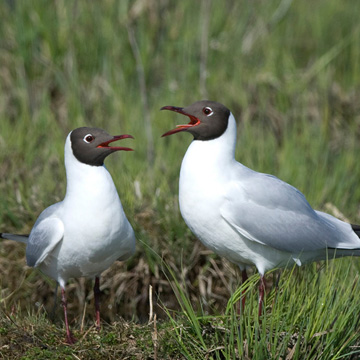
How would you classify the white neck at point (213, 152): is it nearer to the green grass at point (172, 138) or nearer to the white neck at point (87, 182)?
the white neck at point (87, 182)

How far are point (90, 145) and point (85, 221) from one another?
40 cm

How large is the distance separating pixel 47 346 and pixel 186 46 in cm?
402

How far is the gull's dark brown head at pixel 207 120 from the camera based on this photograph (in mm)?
3645

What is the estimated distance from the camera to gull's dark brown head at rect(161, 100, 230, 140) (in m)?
3.64

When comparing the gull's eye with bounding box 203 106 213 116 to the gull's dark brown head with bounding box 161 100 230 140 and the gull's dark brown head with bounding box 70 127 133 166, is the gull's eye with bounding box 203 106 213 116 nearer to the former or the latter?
the gull's dark brown head with bounding box 161 100 230 140

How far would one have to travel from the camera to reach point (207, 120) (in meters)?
3.65

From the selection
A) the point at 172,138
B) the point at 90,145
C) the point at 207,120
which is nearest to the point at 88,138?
the point at 90,145

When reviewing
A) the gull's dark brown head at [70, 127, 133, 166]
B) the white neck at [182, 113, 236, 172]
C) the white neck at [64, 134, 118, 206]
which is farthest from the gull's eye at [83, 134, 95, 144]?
the white neck at [182, 113, 236, 172]

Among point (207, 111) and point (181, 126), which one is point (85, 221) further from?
point (207, 111)

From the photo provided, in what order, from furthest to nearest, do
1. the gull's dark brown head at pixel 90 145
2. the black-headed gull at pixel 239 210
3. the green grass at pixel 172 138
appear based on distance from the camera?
the gull's dark brown head at pixel 90 145 < the black-headed gull at pixel 239 210 < the green grass at pixel 172 138

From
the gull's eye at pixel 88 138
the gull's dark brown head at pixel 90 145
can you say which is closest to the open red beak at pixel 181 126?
the gull's dark brown head at pixel 90 145

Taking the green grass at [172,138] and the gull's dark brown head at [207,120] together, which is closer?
the green grass at [172,138]

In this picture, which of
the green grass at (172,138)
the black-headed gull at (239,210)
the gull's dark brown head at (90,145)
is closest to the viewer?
the green grass at (172,138)

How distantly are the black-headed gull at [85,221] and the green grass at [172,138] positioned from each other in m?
0.28
